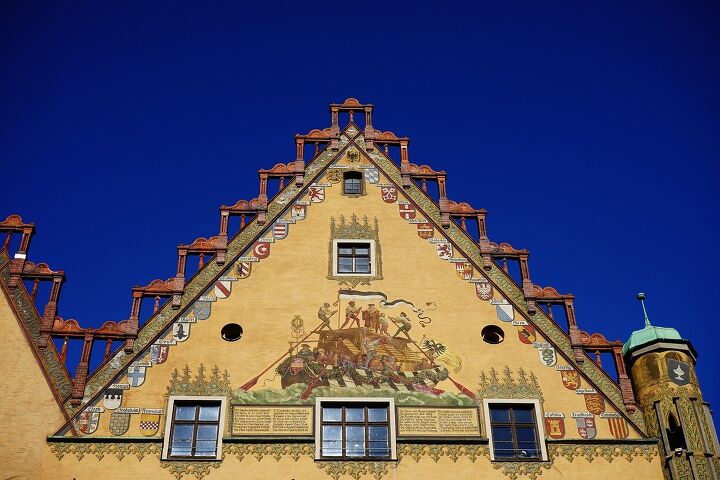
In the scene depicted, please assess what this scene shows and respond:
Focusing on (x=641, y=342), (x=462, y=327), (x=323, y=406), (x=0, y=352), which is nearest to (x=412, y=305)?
(x=462, y=327)

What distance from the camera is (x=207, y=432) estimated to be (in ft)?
48.3

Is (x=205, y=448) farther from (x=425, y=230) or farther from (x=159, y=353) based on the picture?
(x=425, y=230)

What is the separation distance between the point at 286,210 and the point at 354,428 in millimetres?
4094

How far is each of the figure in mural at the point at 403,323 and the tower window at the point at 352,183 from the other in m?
2.62

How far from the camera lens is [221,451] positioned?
1448cm

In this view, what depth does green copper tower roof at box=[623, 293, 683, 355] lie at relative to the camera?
15766mm

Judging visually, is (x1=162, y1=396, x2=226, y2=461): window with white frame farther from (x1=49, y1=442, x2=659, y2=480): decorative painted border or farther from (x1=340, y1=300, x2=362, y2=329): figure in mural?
(x1=340, y1=300, x2=362, y2=329): figure in mural

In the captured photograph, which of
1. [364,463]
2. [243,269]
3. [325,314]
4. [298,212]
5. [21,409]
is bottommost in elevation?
[364,463]

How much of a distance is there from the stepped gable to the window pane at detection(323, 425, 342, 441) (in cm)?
287

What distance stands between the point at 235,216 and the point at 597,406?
6.37 metres

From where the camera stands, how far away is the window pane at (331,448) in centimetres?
1460

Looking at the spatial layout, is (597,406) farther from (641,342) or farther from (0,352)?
(0,352)

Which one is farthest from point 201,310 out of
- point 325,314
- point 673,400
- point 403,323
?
point 673,400

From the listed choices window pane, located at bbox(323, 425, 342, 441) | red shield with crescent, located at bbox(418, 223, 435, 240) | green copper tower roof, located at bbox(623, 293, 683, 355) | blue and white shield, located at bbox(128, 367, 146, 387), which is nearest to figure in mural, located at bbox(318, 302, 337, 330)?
window pane, located at bbox(323, 425, 342, 441)
